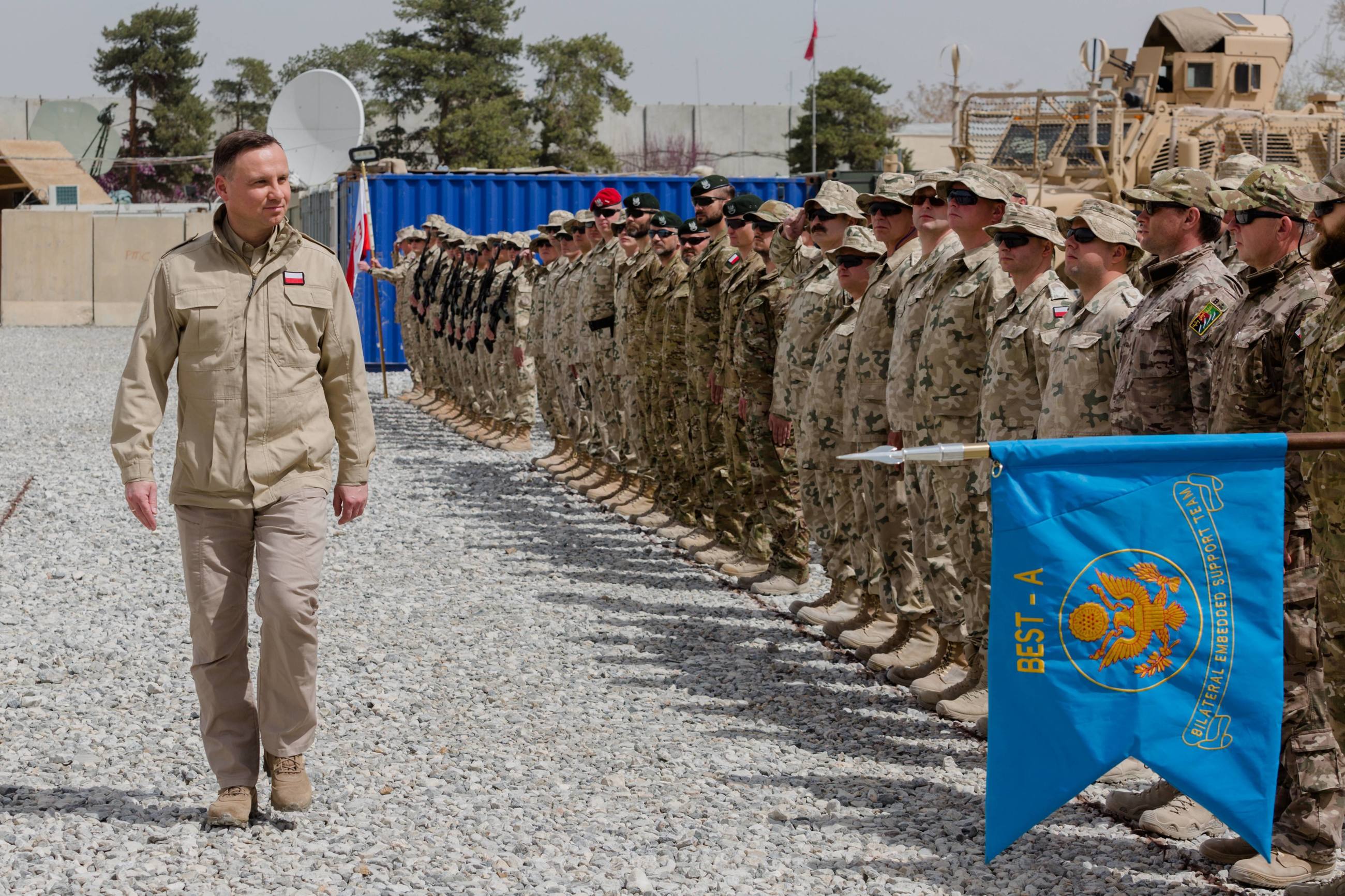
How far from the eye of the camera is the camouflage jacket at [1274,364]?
12.5 feet

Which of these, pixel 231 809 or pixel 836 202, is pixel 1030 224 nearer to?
pixel 836 202

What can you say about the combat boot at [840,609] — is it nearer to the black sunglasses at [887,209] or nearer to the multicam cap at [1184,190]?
the black sunglasses at [887,209]

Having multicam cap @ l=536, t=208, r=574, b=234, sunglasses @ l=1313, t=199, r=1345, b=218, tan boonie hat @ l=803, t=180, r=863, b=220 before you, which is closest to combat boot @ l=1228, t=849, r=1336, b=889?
sunglasses @ l=1313, t=199, r=1345, b=218

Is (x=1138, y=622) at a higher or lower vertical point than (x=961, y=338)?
lower

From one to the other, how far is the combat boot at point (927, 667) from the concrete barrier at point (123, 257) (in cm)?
3141

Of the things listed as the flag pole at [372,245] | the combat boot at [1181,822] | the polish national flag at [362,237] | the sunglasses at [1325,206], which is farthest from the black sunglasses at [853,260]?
the polish national flag at [362,237]

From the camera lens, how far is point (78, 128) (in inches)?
1941

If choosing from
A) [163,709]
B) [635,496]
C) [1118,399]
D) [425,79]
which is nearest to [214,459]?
[163,709]

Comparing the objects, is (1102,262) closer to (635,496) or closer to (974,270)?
(974,270)

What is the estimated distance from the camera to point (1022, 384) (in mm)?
5016

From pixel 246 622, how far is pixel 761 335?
13.0 ft

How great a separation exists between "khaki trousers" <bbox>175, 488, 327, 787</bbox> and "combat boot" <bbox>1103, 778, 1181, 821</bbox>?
7.13 feet

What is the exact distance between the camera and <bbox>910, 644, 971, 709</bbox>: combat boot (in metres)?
5.50

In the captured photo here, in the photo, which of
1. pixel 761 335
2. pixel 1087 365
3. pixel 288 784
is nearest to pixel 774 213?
pixel 761 335
